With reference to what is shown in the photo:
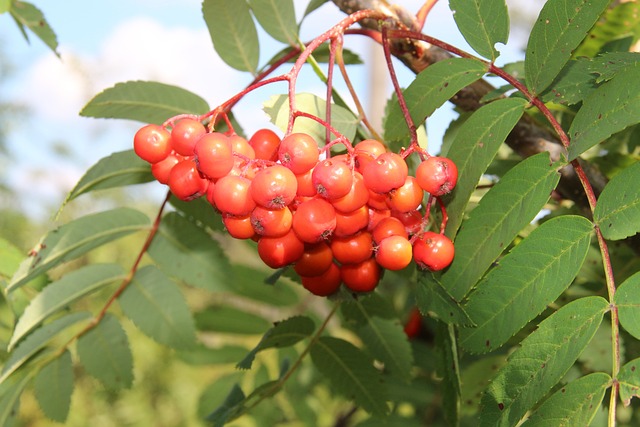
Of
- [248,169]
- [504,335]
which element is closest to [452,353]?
[504,335]

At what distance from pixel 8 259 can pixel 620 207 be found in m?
1.00

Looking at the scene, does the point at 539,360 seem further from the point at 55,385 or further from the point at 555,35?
the point at 55,385

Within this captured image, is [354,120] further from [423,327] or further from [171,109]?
[423,327]

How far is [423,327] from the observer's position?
68.6 inches

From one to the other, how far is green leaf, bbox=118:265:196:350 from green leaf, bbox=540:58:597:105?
0.70 m

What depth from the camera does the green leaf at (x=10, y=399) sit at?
1.18 m

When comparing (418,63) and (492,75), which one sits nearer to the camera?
(492,75)

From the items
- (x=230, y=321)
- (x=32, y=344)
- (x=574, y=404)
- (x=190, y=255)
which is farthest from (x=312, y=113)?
(x=230, y=321)

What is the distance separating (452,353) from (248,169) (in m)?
0.36

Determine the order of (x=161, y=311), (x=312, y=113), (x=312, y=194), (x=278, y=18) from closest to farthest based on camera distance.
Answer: (x=312, y=194), (x=312, y=113), (x=278, y=18), (x=161, y=311)

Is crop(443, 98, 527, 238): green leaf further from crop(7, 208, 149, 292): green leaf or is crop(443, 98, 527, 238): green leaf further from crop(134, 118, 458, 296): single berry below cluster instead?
crop(7, 208, 149, 292): green leaf

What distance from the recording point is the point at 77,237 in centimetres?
115

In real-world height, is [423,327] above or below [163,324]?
below

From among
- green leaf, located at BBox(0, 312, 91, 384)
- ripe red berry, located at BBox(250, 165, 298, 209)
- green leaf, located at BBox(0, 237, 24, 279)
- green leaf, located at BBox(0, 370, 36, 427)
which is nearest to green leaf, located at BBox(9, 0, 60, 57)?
green leaf, located at BBox(0, 237, 24, 279)
